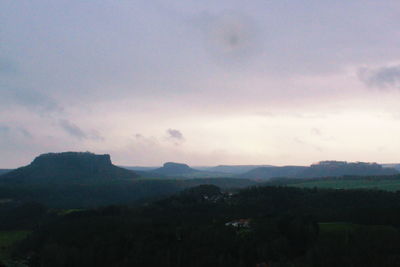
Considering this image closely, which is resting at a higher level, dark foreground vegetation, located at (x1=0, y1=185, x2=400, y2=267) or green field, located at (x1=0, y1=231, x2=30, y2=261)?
dark foreground vegetation, located at (x1=0, y1=185, x2=400, y2=267)

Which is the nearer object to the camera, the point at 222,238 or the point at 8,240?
the point at 222,238

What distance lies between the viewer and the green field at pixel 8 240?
427 ft

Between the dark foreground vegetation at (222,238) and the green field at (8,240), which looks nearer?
the dark foreground vegetation at (222,238)

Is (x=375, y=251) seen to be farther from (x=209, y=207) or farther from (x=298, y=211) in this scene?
(x=209, y=207)

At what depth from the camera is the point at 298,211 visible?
504ft

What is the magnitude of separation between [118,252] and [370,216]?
242ft

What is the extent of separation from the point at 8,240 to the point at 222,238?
85271 millimetres

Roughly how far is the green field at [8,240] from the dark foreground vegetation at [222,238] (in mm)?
2900

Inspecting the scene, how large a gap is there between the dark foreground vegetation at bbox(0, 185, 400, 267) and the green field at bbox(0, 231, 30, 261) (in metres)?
2.90

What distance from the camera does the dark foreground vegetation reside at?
97.2m

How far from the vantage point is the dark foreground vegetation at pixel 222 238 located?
319 ft

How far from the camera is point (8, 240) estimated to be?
496 ft

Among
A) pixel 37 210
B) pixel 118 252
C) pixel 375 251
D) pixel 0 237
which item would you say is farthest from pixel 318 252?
pixel 37 210

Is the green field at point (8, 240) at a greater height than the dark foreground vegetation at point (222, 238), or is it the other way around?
the dark foreground vegetation at point (222, 238)
